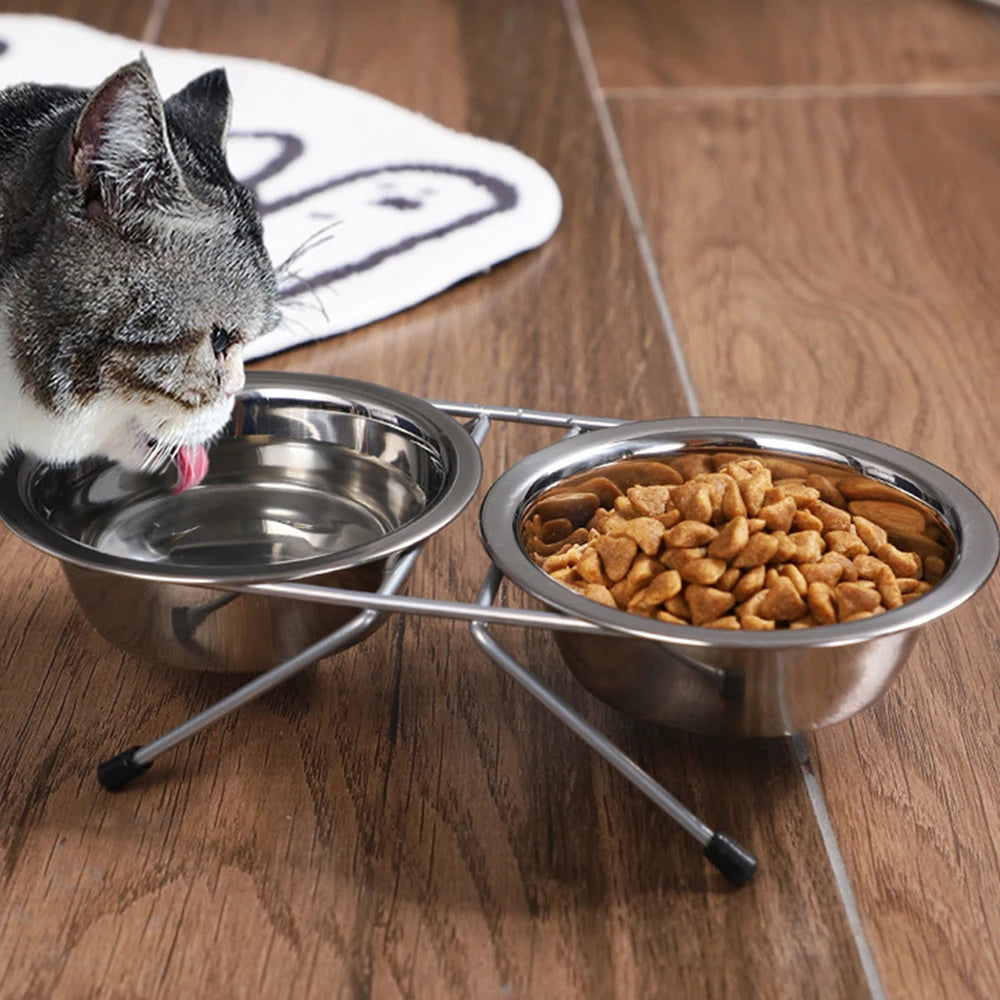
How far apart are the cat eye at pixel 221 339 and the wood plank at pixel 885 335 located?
432mm

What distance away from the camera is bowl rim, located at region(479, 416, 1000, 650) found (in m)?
0.68

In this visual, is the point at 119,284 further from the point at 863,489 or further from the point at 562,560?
the point at 863,489

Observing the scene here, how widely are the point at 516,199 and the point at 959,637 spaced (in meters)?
0.86

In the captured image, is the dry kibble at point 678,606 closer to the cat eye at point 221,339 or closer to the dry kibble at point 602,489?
the dry kibble at point 602,489

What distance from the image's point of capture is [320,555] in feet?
2.60

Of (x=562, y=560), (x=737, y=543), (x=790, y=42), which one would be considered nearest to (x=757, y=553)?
(x=737, y=543)

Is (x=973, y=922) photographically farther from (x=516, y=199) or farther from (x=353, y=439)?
(x=516, y=199)

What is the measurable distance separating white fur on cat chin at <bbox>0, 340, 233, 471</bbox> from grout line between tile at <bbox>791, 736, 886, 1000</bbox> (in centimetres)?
41

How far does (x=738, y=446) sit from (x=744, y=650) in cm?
26

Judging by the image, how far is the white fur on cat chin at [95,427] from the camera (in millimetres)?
804

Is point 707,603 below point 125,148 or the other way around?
below

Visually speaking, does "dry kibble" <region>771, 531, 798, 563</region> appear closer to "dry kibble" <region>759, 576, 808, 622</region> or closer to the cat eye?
"dry kibble" <region>759, 576, 808, 622</region>

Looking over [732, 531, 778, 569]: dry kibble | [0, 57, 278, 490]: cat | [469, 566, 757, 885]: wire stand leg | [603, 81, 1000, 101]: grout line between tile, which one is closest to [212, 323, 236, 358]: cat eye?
[0, 57, 278, 490]: cat

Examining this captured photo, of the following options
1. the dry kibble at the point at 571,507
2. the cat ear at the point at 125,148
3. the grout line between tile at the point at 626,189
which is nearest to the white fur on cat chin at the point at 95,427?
the cat ear at the point at 125,148
